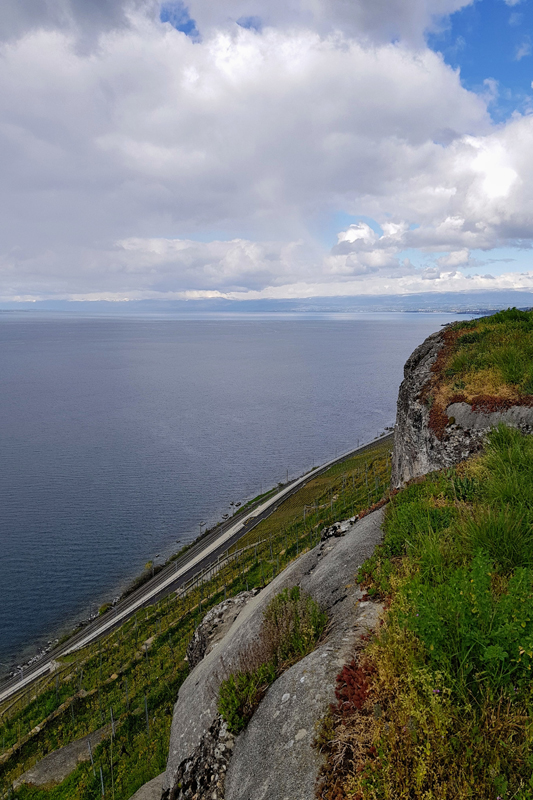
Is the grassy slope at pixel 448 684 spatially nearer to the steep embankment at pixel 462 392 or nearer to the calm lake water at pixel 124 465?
the steep embankment at pixel 462 392

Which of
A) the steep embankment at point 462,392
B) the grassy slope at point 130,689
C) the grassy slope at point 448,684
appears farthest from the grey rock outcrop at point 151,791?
the steep embankment at point 462,392

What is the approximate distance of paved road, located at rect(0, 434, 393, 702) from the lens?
42.0 m

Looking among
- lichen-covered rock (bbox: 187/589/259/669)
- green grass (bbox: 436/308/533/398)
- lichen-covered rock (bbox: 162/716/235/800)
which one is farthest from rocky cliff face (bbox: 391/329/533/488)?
lichen-covered rock (bbox: 162/716/235/800)

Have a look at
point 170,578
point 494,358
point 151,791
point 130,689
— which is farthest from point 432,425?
point 170,578

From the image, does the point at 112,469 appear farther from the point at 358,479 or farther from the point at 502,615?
the point at 502,615

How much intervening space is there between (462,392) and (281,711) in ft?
58.2

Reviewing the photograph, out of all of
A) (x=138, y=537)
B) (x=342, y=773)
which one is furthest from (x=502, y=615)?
(x=138, y=537)

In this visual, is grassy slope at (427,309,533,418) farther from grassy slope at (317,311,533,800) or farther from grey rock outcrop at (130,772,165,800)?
grey rock outcrop at (130,772,165,800)

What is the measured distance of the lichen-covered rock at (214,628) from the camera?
1566cm

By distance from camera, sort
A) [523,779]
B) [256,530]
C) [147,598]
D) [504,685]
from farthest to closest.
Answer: [256,530] → [147,598] → [504,685] → [523,779]

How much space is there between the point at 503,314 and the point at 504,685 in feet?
91.3

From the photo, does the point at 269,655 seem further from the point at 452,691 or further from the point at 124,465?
the point at 124,465

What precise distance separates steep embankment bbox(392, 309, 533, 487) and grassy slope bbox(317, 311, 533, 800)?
10082mm

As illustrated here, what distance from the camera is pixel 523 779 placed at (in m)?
4.89
